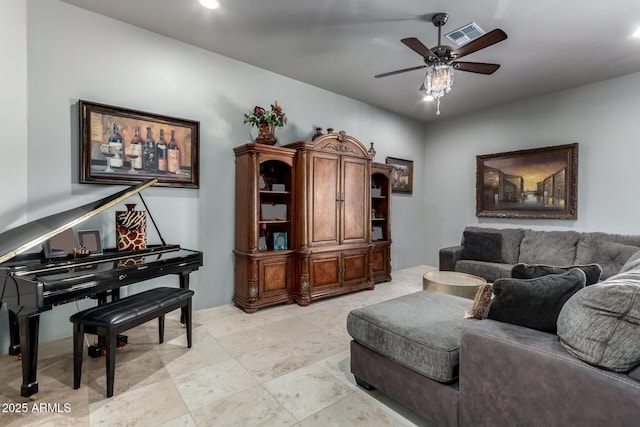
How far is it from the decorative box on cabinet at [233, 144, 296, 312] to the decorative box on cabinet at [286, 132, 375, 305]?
187 millimetres

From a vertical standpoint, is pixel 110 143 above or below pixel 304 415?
above

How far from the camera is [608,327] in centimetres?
113

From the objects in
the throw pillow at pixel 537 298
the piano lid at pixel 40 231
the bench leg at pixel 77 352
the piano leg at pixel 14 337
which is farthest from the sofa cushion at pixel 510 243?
the piano leg at pixel 14 337

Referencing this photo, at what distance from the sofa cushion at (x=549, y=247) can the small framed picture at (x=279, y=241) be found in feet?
11.3

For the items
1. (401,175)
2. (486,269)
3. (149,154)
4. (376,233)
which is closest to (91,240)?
(149,154)

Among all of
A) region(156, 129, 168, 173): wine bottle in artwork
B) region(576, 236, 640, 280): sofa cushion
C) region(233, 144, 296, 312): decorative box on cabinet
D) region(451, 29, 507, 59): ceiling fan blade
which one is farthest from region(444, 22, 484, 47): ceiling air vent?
region(156, 129, 168, 173): wine bottle in artwork

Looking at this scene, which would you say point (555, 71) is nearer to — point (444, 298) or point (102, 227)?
point (444, 298)

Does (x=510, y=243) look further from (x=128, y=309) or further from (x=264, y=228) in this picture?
(x=128, y=309)

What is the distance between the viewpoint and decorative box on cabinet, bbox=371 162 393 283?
480cm

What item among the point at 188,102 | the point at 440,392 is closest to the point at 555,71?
the point at 440,392

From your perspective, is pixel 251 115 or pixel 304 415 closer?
pixel 304 415

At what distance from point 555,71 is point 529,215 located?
6.85 ft

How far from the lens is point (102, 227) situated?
2.89 m

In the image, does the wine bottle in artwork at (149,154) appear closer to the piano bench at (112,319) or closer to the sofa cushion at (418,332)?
the piano bench at (112,319)
